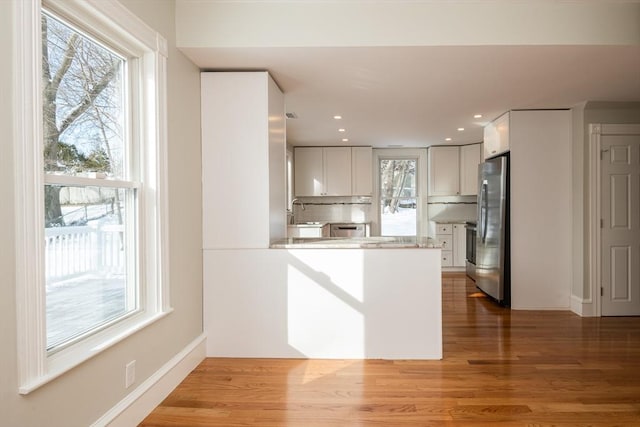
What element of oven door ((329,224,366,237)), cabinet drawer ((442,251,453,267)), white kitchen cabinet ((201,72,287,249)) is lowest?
cabinet drawer ((442,251,453,267))

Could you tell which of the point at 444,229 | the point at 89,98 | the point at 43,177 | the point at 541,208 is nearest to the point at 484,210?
the point at 541,208

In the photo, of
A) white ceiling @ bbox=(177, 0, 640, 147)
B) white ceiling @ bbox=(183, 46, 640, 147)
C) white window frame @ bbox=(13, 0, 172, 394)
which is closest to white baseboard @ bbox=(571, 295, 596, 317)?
white ceiling @ bbox=(183, 46, 640, 147)

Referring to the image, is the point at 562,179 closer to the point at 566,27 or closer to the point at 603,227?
the point at 603,227

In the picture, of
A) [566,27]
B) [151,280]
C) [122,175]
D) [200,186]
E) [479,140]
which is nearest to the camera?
[122,175]

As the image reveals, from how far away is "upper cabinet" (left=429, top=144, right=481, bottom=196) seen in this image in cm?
743

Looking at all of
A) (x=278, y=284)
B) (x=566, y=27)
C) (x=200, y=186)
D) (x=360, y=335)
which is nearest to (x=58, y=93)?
(x=200, y=186)

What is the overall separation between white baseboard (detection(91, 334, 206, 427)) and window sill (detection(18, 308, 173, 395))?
1.09ft

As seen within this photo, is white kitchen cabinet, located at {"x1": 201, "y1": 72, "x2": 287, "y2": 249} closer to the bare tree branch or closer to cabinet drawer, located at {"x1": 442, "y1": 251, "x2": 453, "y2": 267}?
the bare tree branch

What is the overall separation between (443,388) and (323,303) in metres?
1.01

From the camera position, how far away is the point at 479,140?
276 inches

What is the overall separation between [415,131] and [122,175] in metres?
4.56

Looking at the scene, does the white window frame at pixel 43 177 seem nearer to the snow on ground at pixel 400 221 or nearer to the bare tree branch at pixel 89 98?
the bare tree branch at pixel 89 98

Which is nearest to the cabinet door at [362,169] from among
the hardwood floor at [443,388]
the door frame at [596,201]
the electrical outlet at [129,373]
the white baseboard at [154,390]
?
the door frame at [596,201]

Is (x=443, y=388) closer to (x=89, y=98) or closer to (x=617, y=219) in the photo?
(x=89, y=98)
